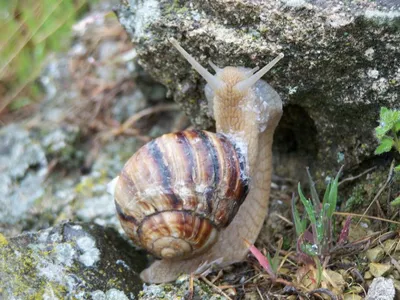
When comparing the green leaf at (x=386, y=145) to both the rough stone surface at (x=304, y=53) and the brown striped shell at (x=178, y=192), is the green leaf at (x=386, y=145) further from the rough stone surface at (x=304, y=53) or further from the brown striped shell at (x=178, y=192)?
the brown striped shell at (x=178, y=192)

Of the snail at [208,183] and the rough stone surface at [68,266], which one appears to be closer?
the rough stone surface at [68,266]

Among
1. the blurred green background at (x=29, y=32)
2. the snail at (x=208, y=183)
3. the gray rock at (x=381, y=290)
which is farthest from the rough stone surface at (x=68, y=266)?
the blurred green background at (x=29, y=32)

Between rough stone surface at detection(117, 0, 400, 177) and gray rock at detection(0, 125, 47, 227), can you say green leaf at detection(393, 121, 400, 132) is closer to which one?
rough stone surface at detection(117, 0, 400, 177)

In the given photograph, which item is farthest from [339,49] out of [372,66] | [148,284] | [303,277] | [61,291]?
[61,291]

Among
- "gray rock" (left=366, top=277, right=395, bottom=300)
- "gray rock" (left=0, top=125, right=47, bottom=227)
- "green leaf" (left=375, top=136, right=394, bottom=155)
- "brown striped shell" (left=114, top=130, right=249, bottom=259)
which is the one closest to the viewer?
"gray rock" (left=366, top=277, right=395, bottom=300)

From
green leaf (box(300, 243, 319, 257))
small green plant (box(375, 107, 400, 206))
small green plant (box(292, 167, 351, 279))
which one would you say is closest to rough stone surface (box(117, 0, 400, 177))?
small green plant (box(375, 107, 400, 206))

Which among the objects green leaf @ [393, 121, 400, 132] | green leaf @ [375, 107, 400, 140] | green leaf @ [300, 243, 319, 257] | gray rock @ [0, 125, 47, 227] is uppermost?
gray rock @ [0, 125, 47, 227]

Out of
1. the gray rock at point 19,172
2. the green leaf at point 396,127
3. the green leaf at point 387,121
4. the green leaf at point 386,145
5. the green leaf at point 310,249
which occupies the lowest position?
the green leaf at point 310,249
